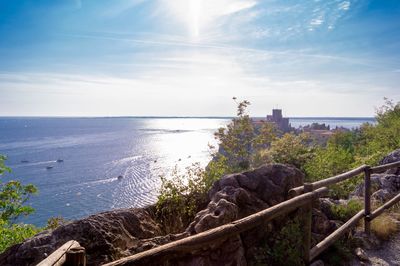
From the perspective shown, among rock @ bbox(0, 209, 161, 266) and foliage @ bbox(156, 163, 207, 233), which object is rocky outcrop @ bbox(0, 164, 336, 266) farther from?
foliage @ bbox(156, 163, 207, 233)

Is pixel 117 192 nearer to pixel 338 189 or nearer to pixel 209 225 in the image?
pixel 338 189

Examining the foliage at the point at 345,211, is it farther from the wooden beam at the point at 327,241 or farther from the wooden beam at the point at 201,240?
the wooden beam at the point at 201,240

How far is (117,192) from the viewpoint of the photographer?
211 ft

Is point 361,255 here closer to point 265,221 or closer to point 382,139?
point 265,221

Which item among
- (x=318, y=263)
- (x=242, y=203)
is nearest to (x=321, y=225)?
(x=318, y=263)

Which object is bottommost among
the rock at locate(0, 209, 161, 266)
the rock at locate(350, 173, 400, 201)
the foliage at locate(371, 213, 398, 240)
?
the foliage at locate(371, 213, 398, 240)

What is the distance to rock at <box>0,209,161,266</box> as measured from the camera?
4547mm

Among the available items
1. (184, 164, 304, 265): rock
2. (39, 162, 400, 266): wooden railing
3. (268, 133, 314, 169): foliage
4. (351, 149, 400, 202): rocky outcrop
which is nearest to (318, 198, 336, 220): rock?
(39, 162, 400, 266): wooden railing

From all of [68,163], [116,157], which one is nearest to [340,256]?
[68,163]

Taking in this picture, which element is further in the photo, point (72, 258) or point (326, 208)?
point (326, 208)

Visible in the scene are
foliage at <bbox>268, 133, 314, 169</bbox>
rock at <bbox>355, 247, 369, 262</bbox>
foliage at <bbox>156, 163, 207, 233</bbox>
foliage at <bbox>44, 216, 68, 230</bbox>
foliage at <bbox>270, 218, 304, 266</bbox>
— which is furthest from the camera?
foliage at <bbox>268, 133, 314, 169</bbox>

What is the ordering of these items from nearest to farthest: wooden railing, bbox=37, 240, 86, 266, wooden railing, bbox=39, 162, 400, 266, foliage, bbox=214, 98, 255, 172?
wooden railing, bbox=37, 240, 86, 266
wooden railing, bbox=39, 162, 400, 266
foliage, bbox=214, 98, 255, 172

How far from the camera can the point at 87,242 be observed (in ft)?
15.2

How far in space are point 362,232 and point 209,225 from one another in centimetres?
460
